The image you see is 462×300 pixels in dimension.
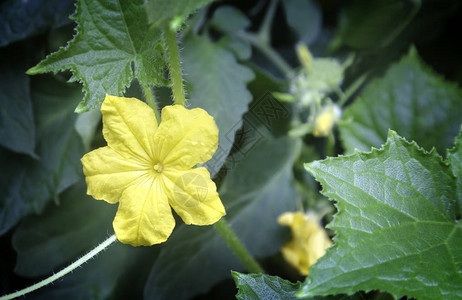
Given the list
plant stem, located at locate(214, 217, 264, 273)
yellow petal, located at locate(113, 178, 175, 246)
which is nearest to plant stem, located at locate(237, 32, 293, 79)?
plant stem, located at locate(214, 217, 264, 273)

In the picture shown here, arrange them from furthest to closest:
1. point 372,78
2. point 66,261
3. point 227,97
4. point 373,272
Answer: point 372,78 → point 66,261 → point 227,97 → point 373,272

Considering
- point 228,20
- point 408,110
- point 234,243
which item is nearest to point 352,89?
point 408,110

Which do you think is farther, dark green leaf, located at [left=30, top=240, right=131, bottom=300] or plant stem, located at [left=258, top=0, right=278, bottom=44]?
plant stem, located at [left=258, top=0, right=278, bottom=44]

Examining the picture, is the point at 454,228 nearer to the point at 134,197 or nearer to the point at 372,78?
the point at 134,197

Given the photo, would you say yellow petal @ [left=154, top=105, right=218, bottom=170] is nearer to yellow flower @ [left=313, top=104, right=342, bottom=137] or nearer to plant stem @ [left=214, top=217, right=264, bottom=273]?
plant stem @ [left=214, top=217, right=264, bottom=273]

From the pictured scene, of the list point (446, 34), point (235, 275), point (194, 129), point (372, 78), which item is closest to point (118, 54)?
point (194, 129)

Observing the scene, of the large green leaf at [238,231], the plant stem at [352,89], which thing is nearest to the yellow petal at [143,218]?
the large green leaf at [238,231]
